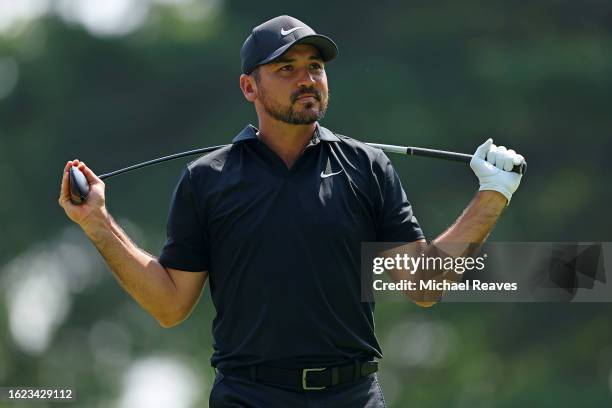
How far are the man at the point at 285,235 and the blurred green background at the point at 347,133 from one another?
37.2 ft

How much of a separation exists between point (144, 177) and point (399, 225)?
13083 millimetres

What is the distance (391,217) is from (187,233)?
2.59 feet

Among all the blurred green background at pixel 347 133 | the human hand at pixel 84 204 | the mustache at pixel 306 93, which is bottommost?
the human hand at pixel 84 204

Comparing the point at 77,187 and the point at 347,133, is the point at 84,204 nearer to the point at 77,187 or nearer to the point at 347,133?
the point at 77,187

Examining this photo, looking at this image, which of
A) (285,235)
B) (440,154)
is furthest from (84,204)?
(440,154)

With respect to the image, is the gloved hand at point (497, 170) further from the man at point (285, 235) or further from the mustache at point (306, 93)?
the mustache at point (306, 93)

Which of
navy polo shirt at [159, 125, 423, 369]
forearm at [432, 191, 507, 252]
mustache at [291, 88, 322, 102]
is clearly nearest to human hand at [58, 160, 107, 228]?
navy polo shirt at [159, 125, 423, 369]

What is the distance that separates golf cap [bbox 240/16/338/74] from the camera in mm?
6954

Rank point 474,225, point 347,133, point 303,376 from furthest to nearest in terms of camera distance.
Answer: point 347,133 < point 474,225 < point 303,376

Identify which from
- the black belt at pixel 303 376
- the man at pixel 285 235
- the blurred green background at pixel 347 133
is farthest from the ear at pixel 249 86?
the blurred green background at pixel 347 133

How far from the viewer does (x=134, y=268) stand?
7.02 meters

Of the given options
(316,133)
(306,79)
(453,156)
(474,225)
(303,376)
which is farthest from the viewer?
(453,156)

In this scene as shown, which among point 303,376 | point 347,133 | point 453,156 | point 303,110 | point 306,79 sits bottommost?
point 303,376

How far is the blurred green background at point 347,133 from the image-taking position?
19.4 metres
